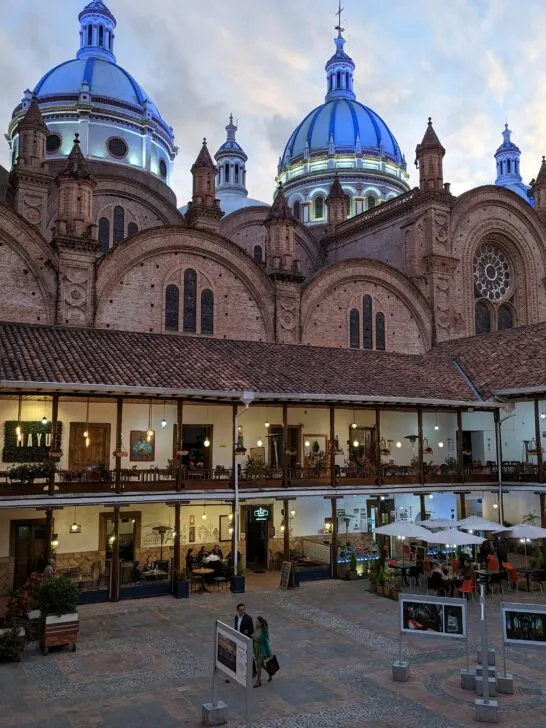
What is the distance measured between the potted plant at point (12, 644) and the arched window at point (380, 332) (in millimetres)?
27675

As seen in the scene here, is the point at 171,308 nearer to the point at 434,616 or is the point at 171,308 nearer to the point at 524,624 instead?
the point at 434,616

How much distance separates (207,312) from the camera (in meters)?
35.0

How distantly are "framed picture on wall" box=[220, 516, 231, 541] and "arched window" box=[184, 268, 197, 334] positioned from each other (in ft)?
33.9

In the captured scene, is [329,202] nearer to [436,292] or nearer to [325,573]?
[436,292]

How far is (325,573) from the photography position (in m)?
25.5

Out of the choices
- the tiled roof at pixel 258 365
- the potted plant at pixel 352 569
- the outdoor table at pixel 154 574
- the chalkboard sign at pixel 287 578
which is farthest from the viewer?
the potted plant at pixel 352 569

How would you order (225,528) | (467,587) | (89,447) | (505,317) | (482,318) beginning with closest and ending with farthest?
(467,587), (89,447), (225,528), (482,318), (505,317)

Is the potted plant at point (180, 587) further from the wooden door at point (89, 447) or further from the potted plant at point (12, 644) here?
the potted plant at point (12, 644)

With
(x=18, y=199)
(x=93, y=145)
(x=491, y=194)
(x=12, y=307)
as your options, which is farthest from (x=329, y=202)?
(x=12, y=307)

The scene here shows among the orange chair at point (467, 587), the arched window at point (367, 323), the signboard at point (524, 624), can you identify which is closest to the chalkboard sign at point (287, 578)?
the orange chair at point (467, 587)

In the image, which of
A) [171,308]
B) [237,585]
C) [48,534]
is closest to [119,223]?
[171,308]

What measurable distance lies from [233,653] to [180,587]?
11.1m

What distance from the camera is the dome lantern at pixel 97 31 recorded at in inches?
2312

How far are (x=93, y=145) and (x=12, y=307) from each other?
23.9 meters
